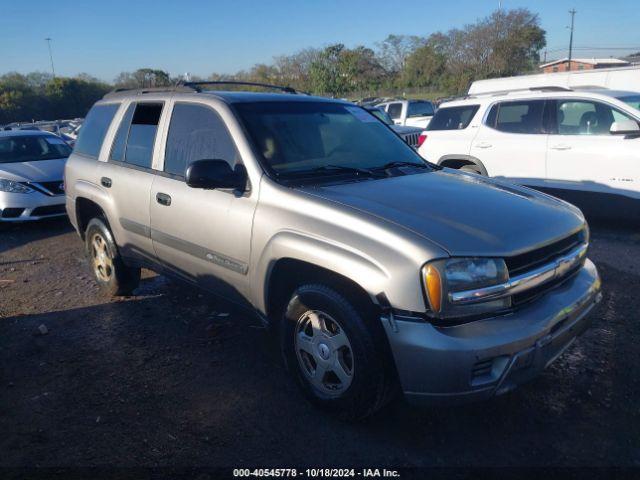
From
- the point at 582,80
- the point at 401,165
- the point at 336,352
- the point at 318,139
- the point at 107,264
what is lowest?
the point at 107,264

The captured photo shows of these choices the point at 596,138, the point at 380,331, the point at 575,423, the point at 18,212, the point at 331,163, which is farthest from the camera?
the point at 18,212

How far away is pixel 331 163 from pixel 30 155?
7.56m

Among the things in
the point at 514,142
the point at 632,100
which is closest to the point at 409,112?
the point at 514,142

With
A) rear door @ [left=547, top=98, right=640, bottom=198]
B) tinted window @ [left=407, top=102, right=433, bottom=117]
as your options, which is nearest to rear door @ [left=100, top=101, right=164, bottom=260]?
rear door @ [left=547, top=98, right=640, bottom=198]

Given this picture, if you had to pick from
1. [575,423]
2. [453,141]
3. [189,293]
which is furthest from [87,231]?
[453,141]

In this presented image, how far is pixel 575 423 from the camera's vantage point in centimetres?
291

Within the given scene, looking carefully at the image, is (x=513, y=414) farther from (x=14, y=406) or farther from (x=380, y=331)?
(x=14, y=406)

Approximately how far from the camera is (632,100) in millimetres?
7168

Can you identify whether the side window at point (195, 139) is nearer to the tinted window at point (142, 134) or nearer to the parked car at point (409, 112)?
the tinted window at point (142, 134)

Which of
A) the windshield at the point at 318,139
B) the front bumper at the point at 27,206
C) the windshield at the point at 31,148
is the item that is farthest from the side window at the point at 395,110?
the windshield at the point at 318,139

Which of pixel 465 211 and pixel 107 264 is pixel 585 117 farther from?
pixel 107 264

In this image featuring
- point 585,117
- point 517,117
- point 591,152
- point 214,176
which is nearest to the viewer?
point 214,176

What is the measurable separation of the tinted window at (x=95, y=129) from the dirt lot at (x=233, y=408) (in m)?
1.62

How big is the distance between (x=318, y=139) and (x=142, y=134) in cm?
160
